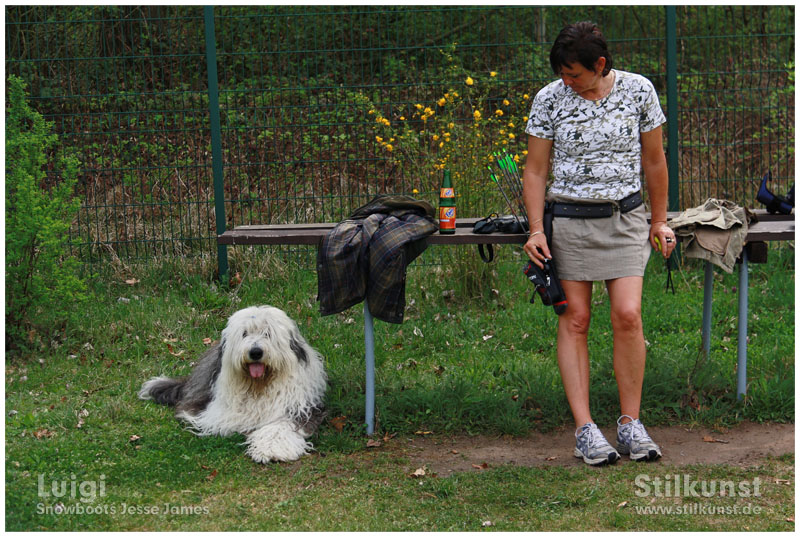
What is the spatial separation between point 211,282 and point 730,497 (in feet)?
15.2

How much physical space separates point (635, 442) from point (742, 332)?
1013 mm

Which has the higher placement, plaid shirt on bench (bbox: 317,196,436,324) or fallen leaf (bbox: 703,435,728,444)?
plaid shirt on bench (bbox: 317,196,436,324)

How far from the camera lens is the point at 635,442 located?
4234 millimetres

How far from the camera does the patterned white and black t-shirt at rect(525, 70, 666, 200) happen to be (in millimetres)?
4047

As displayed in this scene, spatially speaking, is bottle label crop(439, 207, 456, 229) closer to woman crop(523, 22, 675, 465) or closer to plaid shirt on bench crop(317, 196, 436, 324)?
plaid shirt on bench crop(317, 196, 436, 324)

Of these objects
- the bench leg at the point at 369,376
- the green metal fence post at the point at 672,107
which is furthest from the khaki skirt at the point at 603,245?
the green metal fence post at the point at 672,107

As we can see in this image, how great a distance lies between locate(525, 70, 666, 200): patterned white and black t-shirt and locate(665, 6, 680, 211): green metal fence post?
313 cm

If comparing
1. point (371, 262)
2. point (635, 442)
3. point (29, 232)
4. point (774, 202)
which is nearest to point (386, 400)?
point (371, 262)

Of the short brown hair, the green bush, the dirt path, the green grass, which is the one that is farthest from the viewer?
the green bush

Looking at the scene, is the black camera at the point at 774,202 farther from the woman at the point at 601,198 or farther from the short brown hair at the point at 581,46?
the short brown hair at the point at 581,46

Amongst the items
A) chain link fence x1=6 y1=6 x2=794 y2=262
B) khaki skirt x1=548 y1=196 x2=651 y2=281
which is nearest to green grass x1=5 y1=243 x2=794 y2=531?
chain link fence x1=6 y1=6 x2=794 y2=262

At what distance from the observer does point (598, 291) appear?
22.7ft

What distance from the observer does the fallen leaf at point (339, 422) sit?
467cm

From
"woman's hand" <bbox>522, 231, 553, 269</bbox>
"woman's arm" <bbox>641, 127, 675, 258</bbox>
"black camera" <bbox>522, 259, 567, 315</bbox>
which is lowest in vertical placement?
"black camera" <bbox>522, 259, 567, 315</bbox>
